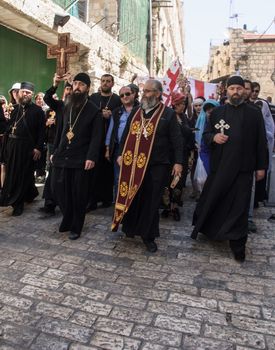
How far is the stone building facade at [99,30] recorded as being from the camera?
7.82 meters

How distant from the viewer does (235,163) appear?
12.5 feet

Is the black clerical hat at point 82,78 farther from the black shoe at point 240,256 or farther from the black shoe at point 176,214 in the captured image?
the black shoe at point 240,256

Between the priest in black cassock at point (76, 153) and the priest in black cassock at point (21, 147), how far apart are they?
99 cm

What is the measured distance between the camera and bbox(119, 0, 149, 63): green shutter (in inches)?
492

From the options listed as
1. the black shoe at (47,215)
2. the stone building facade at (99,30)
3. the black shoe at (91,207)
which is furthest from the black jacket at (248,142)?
the stone building facade at (99,30)

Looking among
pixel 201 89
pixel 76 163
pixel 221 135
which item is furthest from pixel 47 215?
pixel 201 89

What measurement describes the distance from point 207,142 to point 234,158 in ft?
1.20

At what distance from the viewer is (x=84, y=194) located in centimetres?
429

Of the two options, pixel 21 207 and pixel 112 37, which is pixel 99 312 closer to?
pixel 21 207

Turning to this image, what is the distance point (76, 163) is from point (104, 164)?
1500 mm

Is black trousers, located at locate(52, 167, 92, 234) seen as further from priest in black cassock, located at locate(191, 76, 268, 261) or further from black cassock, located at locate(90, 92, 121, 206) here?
priest in black cassock, located at locate(191, 76, 268, 261)

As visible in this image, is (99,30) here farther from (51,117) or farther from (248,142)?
(248,142)

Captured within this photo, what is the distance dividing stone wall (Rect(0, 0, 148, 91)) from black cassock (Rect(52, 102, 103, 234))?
3793 millimetres

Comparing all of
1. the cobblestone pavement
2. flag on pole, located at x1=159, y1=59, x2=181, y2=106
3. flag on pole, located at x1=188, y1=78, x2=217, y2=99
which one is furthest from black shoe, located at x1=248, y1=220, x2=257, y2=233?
flag on pole, located at x1=188, y1=78, x2=217, y2=99
